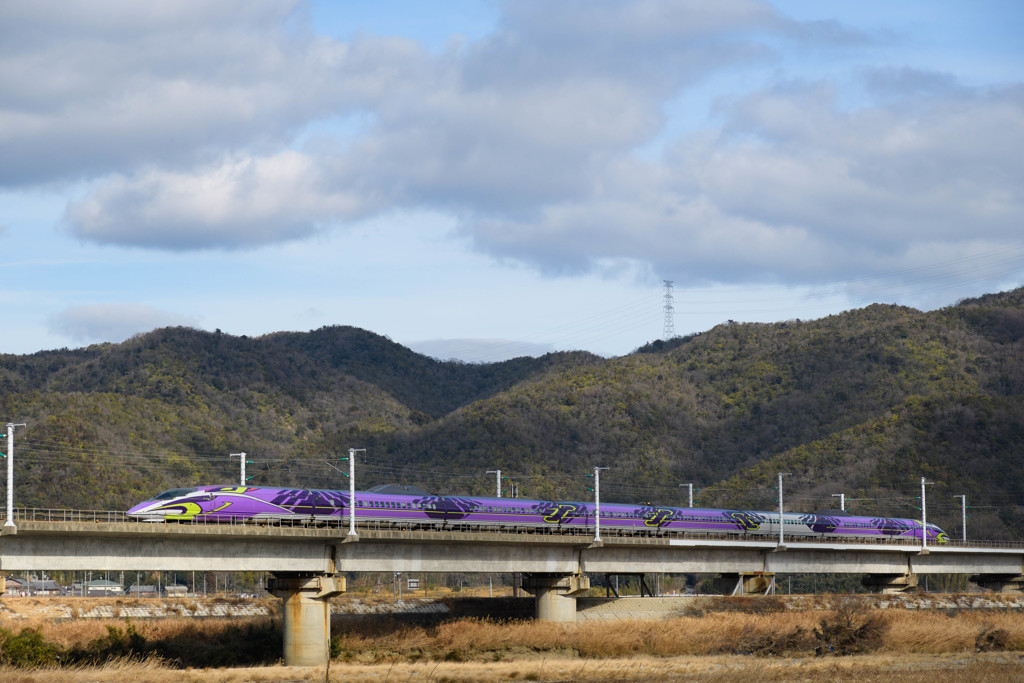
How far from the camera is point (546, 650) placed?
70.5m

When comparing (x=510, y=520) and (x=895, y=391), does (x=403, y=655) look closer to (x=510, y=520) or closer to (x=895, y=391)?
(x=510, y=520)

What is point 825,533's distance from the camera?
353ft

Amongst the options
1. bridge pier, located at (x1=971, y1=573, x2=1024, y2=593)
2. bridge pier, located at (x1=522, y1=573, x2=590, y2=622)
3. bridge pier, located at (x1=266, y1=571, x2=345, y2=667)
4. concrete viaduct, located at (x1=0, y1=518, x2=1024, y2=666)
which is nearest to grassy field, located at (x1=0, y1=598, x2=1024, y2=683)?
bridge pier, located at (x1=266, y1=571, x2=345, y2=667)

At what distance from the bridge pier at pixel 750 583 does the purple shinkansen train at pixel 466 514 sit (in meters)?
4.95

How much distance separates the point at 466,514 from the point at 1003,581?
63.9 m

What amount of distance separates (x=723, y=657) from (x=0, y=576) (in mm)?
36729

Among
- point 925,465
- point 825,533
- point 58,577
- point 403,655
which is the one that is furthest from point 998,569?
point 58,577

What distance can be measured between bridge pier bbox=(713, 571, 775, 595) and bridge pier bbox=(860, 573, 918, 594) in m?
16.4

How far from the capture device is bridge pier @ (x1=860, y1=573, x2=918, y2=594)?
4168 inches

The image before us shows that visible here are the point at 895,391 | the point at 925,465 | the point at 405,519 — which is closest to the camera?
the point at 405,519

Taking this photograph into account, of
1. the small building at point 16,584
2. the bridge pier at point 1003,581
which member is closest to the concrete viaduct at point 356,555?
the bridge pier at point 1003,581

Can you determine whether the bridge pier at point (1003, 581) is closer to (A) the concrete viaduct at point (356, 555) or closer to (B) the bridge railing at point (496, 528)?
(B) the bridge railing at point (496, 528)

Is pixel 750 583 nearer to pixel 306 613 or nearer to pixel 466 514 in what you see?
pixel 466 514

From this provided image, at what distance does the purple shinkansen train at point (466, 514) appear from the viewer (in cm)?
6419
